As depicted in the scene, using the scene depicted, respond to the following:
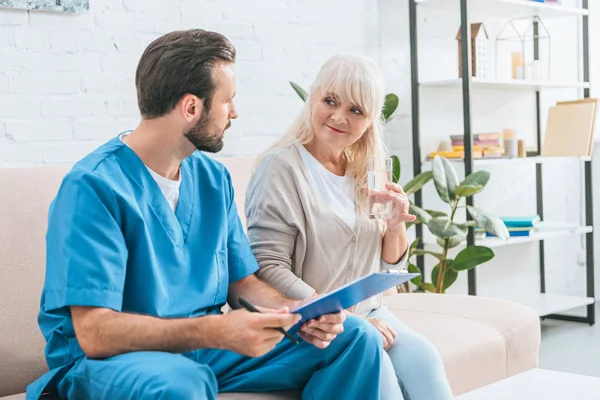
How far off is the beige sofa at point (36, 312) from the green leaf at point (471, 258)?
0.66m

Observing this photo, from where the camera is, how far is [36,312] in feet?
6.14

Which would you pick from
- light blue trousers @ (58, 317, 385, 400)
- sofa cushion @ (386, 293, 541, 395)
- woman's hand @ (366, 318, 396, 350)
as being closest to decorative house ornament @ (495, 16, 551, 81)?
sofa cushion @ (386, 293, 541, 395)

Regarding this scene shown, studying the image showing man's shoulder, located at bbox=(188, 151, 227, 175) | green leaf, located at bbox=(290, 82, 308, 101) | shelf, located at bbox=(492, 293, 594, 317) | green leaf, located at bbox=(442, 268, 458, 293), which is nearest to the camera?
man's shoulder, located at bbox=(188, 151, 227, 175)

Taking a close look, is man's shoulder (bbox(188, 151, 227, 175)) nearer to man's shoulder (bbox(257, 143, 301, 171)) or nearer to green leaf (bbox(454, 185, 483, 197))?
man's shoulder (bbox(257, 143, 301, 171))

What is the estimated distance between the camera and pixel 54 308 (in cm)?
145

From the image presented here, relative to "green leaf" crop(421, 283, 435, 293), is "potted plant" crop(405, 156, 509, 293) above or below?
above

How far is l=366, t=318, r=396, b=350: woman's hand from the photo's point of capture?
6.15 ft

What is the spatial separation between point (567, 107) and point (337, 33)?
1.29m

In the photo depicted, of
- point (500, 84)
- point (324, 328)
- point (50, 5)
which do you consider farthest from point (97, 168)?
point (500, 84)

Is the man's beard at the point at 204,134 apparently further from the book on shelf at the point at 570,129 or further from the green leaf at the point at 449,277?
the book on shelf at the point at 570,129

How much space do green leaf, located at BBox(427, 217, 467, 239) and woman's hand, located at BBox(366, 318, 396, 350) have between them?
1161 mm

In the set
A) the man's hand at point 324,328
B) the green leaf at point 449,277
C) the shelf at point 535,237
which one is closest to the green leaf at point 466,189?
the green leaf at point 449,277

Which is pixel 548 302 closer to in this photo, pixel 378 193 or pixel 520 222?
pixel 520 222

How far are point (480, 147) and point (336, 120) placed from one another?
5.77ft
